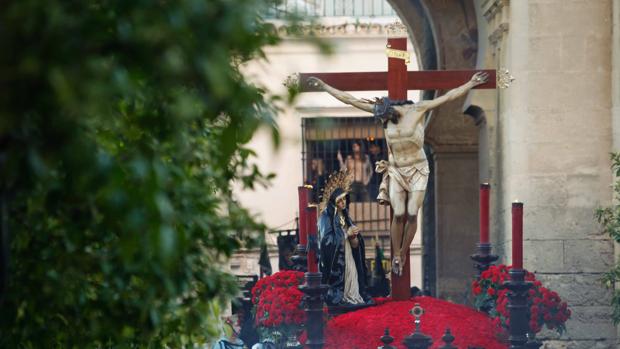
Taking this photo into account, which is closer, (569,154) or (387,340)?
(387,340)

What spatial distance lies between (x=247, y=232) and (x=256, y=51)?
146cm

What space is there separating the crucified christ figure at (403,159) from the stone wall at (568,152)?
7.08 ft

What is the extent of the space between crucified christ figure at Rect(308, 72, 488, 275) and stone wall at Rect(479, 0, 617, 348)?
2.16m

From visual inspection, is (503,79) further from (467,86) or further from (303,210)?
(303,210)

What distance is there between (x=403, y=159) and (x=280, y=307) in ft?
5.75

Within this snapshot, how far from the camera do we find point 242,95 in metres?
6.63

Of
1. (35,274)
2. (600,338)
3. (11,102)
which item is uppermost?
(11,102)

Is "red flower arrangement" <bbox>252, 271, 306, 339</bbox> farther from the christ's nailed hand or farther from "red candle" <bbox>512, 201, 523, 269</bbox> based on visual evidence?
the christ's nailed hand

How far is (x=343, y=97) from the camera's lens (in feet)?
51.8

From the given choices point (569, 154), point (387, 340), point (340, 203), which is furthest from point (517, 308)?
point (569, 154)

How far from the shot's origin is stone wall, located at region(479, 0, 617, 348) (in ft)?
57.1

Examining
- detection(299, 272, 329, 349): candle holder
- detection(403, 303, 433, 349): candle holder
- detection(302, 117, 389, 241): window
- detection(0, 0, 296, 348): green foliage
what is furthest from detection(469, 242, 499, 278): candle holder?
detection(302, 117, 389, 241): window

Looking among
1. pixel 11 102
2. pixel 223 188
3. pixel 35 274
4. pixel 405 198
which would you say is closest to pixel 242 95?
pixel 11 102

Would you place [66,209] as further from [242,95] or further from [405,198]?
[405,198]
